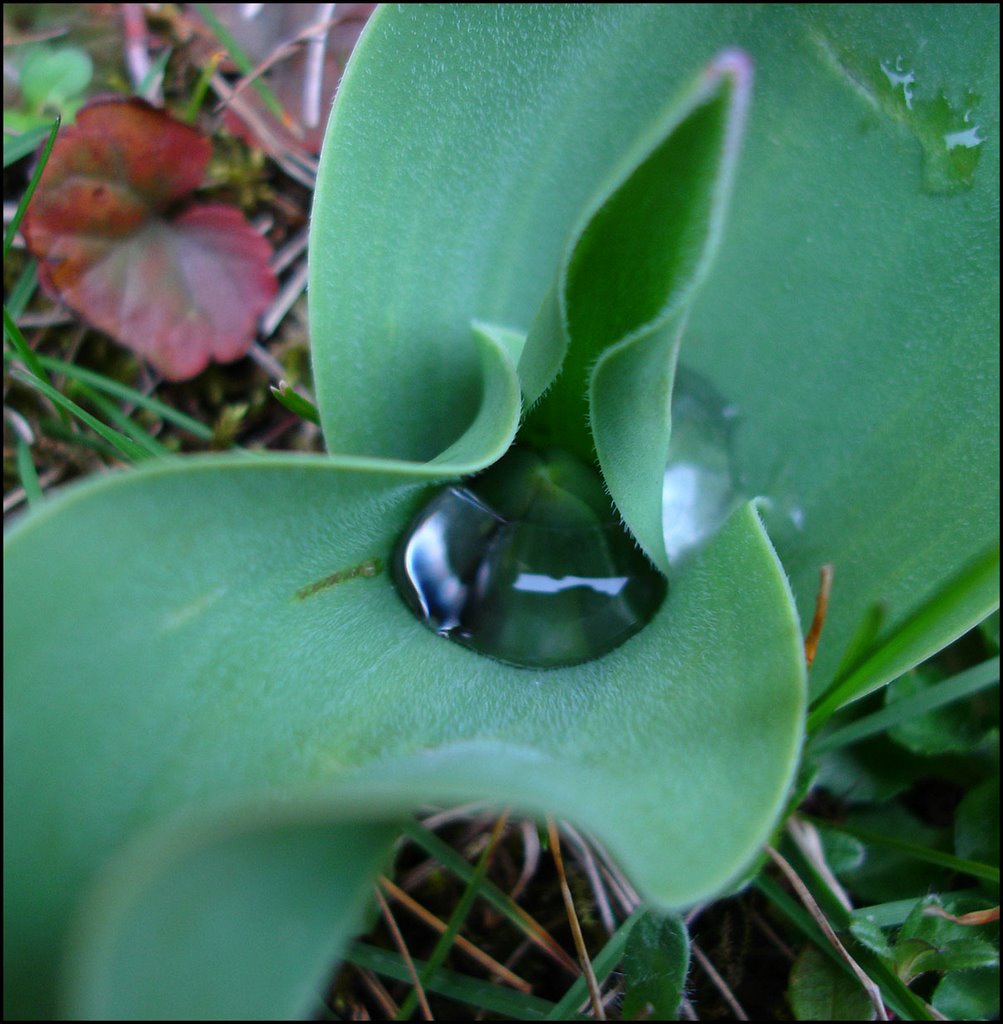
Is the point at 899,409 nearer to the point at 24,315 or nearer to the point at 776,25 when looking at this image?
the point at 776,25

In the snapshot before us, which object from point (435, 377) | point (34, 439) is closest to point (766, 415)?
point (435, 377)

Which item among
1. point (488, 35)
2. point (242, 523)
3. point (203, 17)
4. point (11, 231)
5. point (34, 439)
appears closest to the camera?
point (242, 523)

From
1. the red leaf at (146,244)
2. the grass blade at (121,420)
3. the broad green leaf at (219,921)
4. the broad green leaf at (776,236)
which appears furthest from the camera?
the red leaf at (146,244)

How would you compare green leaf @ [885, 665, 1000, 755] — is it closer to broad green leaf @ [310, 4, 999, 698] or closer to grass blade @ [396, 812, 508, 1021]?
broad green leaf @ [310, 4, 999, 698]

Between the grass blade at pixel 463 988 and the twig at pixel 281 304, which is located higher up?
the twig at pixel 281 304

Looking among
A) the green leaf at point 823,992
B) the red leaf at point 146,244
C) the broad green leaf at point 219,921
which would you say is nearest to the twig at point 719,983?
the green leaf at point 823,992

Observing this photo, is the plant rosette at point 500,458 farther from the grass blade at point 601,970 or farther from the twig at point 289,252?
the twig at point 289,252

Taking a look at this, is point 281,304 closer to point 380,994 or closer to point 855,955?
point 380,994
